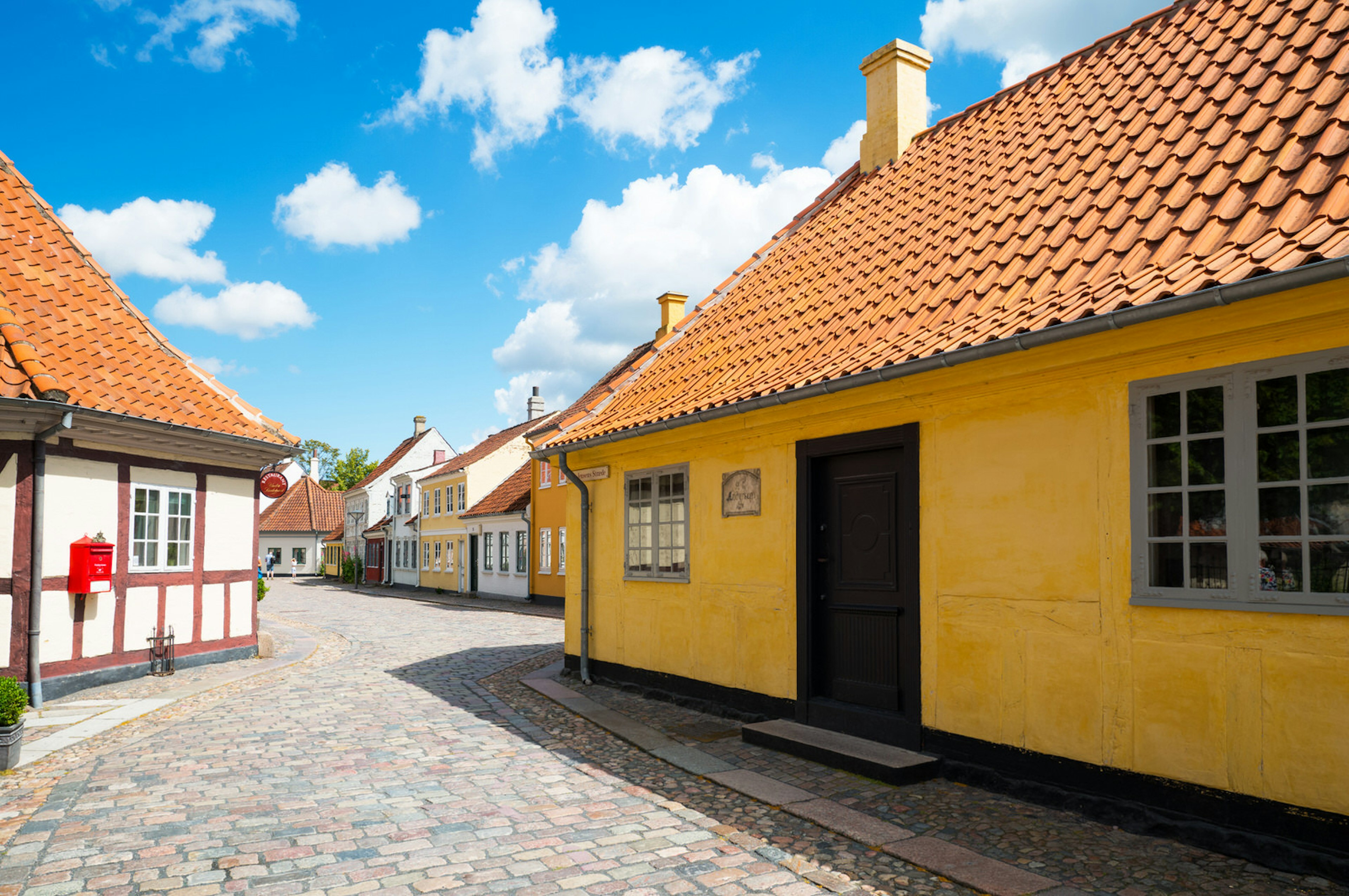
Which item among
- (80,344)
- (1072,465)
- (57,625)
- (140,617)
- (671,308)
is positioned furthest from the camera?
(671,308)

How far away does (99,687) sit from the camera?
10797mm

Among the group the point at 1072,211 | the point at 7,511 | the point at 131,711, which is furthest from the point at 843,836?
the point at 7,511

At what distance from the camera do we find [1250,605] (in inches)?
185

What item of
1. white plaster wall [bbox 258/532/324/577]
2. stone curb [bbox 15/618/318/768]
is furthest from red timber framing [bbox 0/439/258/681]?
white plaster wall [bbox 258/532/324/577]

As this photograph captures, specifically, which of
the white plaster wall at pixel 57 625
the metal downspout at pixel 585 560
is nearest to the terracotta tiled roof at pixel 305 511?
the white plaster wall at pixel 57 625

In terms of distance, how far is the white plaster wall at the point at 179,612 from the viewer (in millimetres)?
12023

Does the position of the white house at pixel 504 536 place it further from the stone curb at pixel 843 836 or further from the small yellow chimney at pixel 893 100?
the stone curb at pixel 843 836

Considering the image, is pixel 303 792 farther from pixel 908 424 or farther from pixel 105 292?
pixel 105 292

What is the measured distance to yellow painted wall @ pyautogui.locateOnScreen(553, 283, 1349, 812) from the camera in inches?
177

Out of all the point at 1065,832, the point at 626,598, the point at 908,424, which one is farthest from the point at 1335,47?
the point at 626,598

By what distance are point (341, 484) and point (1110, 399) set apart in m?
76.9

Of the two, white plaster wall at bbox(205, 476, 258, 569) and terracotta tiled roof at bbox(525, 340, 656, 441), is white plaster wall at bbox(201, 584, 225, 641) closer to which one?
white plaster wall at bbox(205, 476, 258, 569)

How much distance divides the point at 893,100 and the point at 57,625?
1196 centimetres

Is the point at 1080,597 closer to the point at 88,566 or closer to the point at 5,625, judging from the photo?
the point at 88,566
